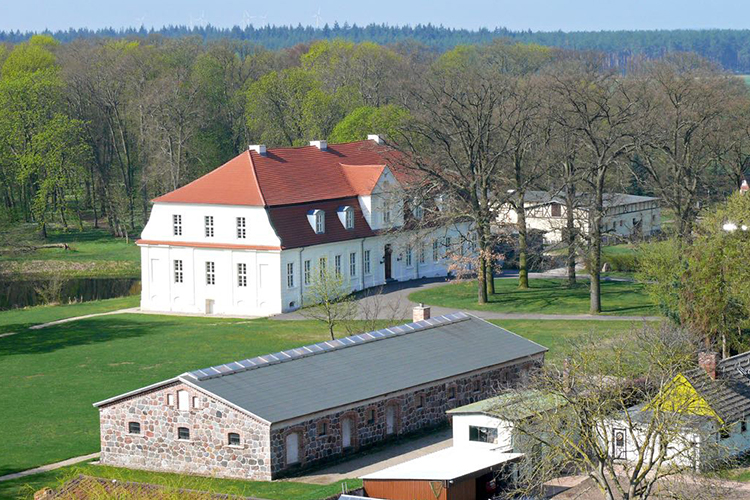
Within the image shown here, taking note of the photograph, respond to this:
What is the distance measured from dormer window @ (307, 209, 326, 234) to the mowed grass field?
266 inches

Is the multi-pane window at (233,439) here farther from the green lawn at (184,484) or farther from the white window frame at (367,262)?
the white window frame at (367,262)

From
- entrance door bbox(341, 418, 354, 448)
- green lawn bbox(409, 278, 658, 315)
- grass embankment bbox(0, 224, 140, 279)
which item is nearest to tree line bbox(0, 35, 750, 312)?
green lawn bbox(409, 278, 658, 315)

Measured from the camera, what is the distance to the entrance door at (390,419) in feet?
148

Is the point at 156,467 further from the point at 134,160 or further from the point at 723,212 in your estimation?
the point at 134,160

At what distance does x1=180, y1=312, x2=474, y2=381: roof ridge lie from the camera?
4281cm

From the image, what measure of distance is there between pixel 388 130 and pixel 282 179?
23749 mm

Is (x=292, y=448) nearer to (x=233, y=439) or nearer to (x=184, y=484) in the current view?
(x=233, y=439)

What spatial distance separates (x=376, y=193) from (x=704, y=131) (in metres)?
18.7

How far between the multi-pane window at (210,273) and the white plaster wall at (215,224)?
1174 millimetres

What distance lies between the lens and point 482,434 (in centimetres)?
4200

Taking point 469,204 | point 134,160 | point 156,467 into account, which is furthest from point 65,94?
point 156,467

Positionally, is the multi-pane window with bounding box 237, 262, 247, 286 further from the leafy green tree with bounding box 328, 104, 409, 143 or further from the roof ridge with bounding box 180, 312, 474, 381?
the leafy green tree with bounding box 328, 104, 409, 143

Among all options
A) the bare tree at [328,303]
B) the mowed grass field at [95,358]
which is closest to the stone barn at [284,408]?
the mowed grass field at [95,358]

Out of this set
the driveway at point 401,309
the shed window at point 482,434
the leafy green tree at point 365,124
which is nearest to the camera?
the shed window at point 482,434
